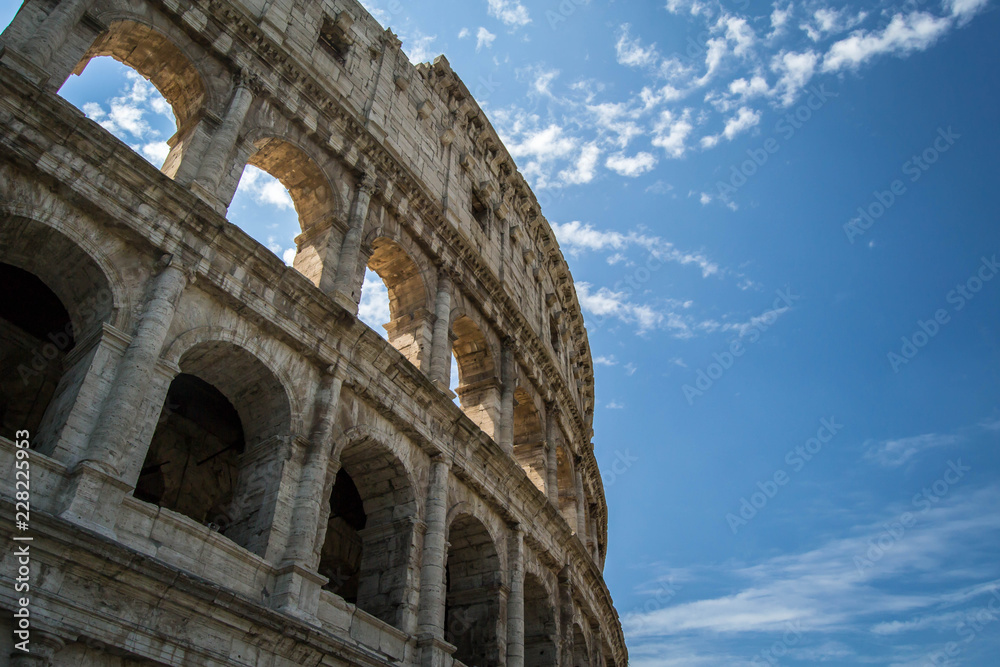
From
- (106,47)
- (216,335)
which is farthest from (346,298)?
(106,47)

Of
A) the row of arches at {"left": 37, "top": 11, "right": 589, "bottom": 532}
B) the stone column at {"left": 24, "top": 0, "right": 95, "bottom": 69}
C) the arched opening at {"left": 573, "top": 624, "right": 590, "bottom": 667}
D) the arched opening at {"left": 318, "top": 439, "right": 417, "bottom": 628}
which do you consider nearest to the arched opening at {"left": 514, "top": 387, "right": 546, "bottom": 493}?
the row of arches at {"left": 37, "top": 11, "right": 589, "bottom": 532}

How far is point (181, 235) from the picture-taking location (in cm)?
1001

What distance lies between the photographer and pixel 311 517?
10000 mm

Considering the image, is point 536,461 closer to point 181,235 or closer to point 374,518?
point 374,518

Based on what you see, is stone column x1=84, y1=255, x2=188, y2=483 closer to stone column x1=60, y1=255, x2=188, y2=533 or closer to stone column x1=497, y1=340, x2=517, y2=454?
stone column x1=60, y1=255, x2=188, y2=533

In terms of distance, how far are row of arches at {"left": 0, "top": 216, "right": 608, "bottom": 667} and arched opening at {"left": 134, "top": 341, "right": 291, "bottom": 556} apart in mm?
18

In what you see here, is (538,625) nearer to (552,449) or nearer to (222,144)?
(552,449)

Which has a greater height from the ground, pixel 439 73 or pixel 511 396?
pixel 439 73

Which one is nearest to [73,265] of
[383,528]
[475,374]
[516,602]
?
[383,528]

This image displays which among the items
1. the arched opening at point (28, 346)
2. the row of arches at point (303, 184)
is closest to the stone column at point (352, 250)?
the row of arches at point (303, 184)

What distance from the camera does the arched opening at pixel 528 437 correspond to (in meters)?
18.3

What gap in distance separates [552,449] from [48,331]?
1122 cm

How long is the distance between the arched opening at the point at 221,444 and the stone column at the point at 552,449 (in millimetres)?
7625

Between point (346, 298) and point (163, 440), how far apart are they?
380 cm
